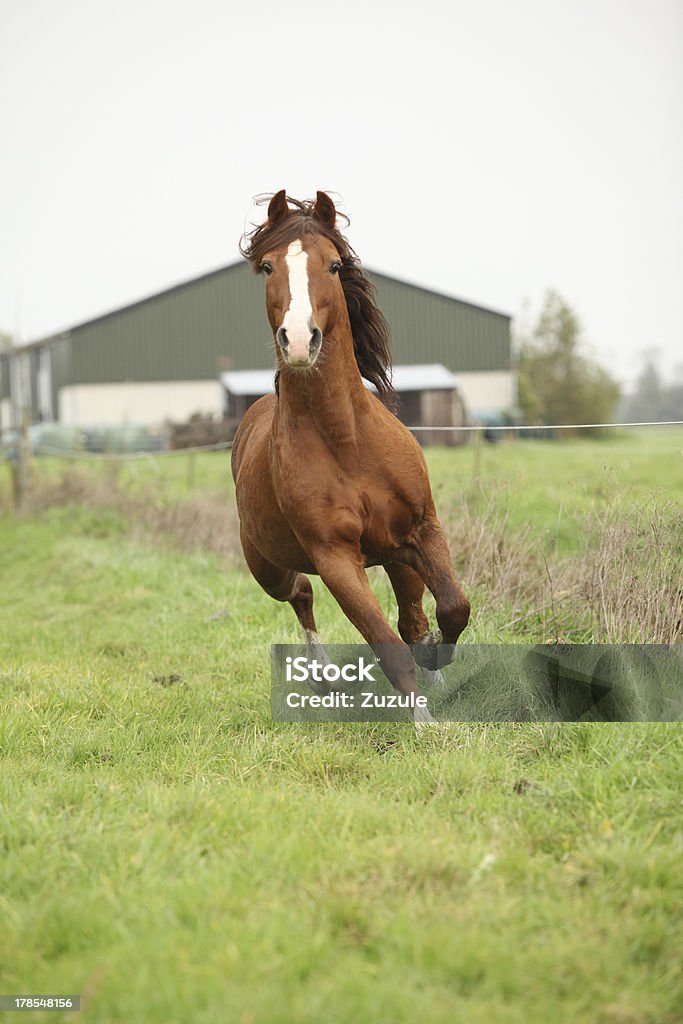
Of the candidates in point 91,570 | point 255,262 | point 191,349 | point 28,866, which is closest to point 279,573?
point 255,262

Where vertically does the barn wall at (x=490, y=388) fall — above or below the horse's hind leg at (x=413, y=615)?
above

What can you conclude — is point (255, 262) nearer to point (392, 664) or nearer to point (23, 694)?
point (392, 664)

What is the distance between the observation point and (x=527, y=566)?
256 inches

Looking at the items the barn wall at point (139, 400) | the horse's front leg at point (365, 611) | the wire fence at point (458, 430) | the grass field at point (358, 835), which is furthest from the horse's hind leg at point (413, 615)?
the barn wall at point (139, 400)

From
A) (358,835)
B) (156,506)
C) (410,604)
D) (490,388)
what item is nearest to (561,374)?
(490,388)

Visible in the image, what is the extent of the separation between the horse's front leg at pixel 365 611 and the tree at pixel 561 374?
38324 millimetres

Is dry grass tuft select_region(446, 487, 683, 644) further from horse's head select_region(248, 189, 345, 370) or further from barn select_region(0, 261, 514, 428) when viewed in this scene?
barn select_region(0, 261, 514, 428)

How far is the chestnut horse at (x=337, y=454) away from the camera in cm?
411

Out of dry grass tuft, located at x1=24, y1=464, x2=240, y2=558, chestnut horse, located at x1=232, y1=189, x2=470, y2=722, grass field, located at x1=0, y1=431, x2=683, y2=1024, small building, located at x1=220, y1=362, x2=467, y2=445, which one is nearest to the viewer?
grass field, located at x1=0, y1=431, x2=683, y2=1024

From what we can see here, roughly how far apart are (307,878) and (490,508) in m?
3.91

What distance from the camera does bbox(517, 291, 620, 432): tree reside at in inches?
1764

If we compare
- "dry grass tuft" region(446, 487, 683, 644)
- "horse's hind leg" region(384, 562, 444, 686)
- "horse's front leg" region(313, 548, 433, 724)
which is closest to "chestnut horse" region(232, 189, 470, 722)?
"horse's front leg" region(313, 548, 433, 724)

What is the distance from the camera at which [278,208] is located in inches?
171

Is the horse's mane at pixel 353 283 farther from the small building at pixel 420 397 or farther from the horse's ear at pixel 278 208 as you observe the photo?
the small building at pixel 420 397
